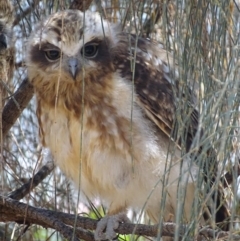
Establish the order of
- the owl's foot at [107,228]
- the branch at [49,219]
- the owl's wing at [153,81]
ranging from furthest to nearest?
the owl's wing at [153,81], the owl's foot at [107,228], the branch at [49,219]

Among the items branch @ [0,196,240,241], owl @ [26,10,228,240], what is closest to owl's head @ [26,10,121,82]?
owl @ [26,10,228,240]

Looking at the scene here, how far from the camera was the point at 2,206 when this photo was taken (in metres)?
3.06

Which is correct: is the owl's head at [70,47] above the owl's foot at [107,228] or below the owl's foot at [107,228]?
above

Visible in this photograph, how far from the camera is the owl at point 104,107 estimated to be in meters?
3.09

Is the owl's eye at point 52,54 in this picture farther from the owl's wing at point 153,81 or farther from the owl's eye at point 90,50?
the owl's wing at point 153,81

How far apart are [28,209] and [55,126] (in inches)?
17.4

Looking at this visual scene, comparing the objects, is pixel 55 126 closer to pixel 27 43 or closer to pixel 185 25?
pixel 27 43

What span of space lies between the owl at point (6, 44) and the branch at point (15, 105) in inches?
3.9

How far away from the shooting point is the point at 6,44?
3246 mm

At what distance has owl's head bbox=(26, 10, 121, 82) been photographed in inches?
121

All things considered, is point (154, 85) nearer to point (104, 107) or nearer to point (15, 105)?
point (104, 107)

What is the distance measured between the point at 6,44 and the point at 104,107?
0.57m

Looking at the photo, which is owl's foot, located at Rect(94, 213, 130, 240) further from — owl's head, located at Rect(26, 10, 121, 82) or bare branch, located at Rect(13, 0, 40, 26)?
bare branch, located at Rect(13, 0, 40, 26)

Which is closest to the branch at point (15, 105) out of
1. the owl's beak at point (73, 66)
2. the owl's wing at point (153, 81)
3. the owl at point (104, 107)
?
the owl at point (104, 107)
